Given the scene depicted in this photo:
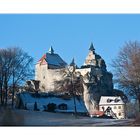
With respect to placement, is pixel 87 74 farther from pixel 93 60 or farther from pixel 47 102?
pixel 47 102

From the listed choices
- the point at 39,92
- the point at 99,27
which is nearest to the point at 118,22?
the point at 99,27

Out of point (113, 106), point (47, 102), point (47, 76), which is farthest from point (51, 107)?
point (113, 106)

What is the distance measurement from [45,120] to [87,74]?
774 mm

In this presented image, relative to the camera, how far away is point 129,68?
17.1 meters

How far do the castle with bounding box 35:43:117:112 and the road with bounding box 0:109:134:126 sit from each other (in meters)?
0.20

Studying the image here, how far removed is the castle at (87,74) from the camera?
1702 centimetres

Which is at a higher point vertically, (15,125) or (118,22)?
(118,22)

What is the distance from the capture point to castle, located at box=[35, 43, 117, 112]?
17016 mm

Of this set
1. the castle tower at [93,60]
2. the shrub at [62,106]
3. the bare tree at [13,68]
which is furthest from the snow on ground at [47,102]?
the castle tower at [93,60]

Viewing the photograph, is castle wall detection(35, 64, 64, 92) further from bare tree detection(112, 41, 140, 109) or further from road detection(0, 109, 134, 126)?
bare tree detection(112, 41, 140, 109)

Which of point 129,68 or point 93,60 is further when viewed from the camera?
point 129,68
